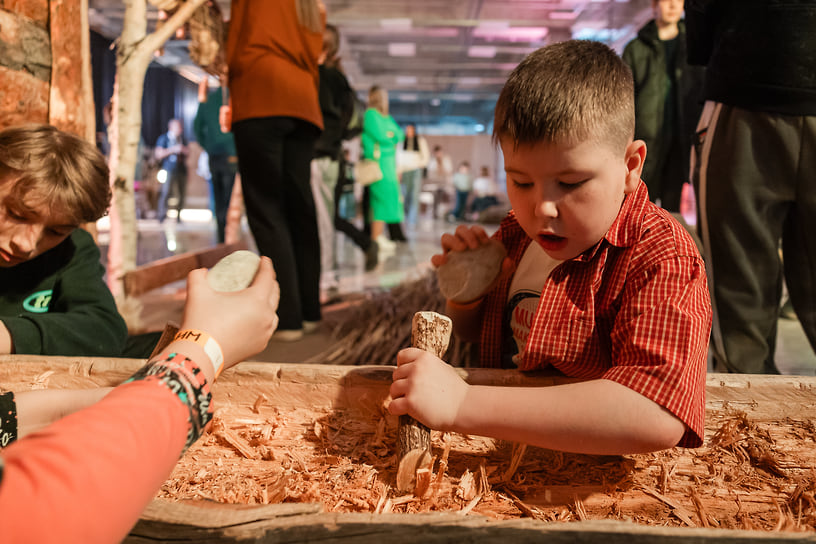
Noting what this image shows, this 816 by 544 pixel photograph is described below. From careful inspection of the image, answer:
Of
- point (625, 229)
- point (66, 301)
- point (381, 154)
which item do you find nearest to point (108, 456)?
point (625, 229)

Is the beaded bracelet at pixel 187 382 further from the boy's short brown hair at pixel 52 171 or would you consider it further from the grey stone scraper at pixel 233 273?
the boy's short brown hair at pixel 52 171

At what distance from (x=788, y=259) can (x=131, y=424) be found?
1731 mm

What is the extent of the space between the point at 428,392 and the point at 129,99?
90.8 inches

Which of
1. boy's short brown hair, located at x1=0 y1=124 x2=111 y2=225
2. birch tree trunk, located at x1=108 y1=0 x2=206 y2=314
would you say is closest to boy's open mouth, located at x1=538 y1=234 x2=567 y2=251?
boy's short brown hair, located at x1=0 y1=124 x2=111 y2=225

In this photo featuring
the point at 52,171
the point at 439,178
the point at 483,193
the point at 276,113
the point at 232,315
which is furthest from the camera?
the point at 439,178

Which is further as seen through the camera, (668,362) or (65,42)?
(65,42)

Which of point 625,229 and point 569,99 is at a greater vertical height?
point 569,99

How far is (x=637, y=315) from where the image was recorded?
32.9 inches

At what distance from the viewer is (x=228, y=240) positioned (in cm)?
482

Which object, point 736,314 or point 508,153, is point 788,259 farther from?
point 508,153

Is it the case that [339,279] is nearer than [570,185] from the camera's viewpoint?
No

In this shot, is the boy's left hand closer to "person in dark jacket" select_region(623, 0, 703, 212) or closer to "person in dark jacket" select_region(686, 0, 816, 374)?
"person in dark jacket" select_region(686, 0, 816, 374)

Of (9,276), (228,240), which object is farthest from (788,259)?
(228,240)

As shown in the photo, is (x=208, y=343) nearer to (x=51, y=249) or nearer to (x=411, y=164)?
(x=51, y=249)
